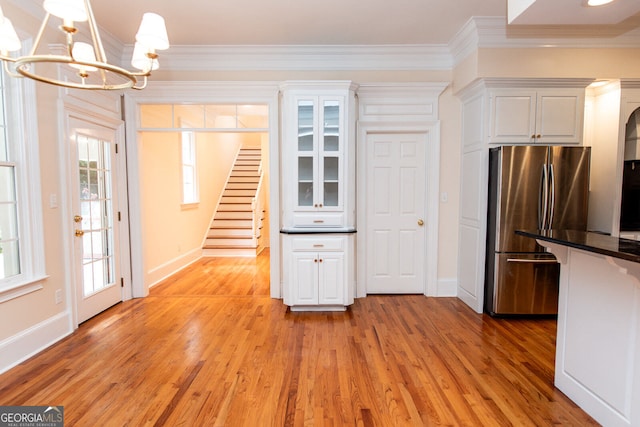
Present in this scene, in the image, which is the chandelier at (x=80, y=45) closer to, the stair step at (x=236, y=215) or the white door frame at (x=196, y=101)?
the white door frame at (x=196, y=101)

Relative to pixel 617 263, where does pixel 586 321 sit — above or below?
below

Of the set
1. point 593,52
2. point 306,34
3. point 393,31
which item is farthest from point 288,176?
point 593,52

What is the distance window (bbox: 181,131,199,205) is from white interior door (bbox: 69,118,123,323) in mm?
2088

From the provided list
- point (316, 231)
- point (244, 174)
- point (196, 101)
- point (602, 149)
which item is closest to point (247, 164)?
point (244, 174)

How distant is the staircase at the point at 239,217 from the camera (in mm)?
6629

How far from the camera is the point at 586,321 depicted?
6.79 feet

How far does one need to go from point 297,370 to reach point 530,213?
Result: 2762 mm

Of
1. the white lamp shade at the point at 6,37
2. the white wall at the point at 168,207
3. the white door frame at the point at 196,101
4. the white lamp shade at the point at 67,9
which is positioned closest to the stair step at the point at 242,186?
the white wall at the point at 168,207

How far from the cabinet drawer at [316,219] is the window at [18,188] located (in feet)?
7.66

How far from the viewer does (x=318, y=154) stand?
375 cm

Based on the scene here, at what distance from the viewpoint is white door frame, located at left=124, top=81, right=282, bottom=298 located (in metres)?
4.01

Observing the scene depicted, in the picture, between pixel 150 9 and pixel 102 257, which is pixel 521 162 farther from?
pixel 102 257

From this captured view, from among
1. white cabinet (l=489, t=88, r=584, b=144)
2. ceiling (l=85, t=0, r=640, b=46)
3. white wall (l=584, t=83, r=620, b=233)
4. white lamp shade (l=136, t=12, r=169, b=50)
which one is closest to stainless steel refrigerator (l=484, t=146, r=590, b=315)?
white cabinet (l=489, t=88, r=584, b=144)

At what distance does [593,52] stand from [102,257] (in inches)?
224
